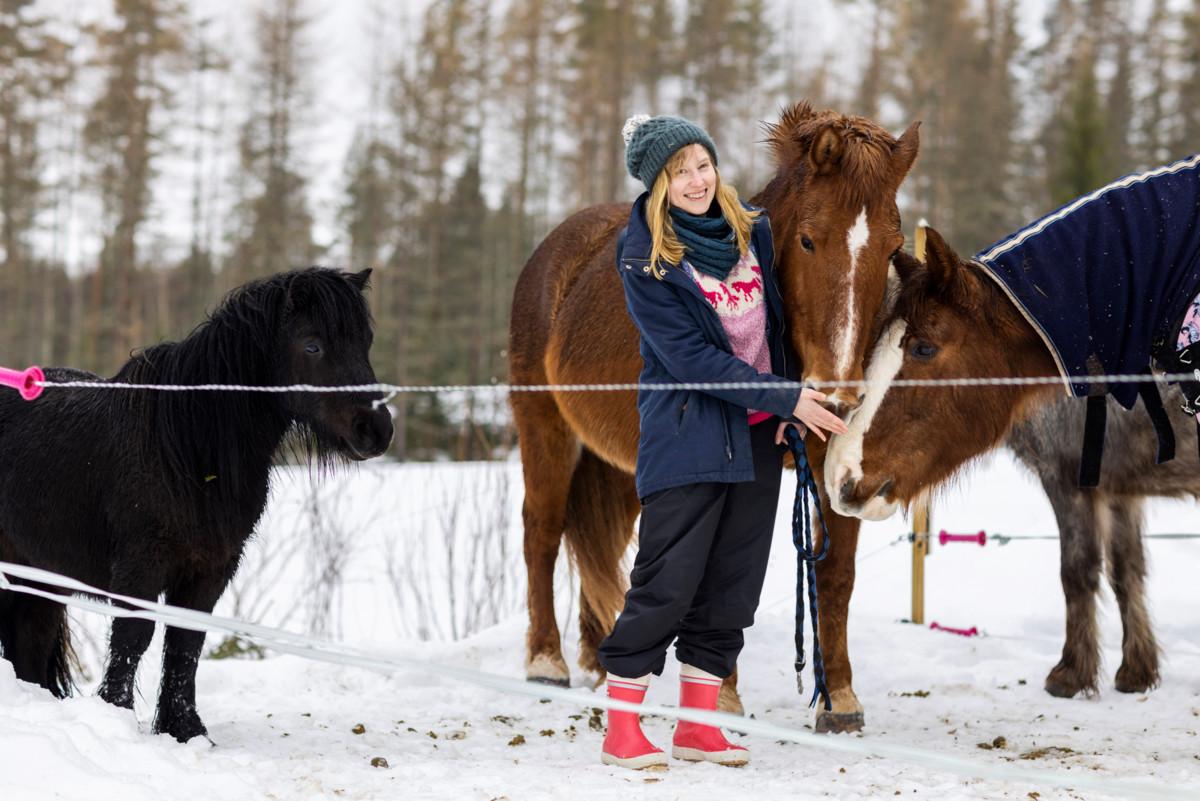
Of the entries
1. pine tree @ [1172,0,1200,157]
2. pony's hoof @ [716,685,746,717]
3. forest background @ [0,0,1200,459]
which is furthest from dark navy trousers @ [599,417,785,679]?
pine tree @ [1172,0,1200,157]

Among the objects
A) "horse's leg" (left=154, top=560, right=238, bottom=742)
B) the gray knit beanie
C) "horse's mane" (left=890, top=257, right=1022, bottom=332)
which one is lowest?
"horse's leg" (left=154, top=560, right=238, bottom=742)

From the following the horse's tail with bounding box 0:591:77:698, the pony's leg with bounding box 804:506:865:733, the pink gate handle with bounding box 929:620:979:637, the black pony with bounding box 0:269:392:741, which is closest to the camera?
the black pony with bounding box 0:269:392:741

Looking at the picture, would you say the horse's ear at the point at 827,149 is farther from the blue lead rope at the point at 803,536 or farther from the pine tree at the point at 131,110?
the pine tree at the point at 131,110

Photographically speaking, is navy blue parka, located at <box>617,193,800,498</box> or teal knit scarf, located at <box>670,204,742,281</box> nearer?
navy blue parka, located at <box>617,193,800,498</box>

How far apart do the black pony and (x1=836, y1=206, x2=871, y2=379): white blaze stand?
1.46 m

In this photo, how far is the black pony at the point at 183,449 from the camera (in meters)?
3.24

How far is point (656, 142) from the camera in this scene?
3.22m

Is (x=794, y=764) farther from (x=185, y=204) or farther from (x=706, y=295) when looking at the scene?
(x=185, y=204)

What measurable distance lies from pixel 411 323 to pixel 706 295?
1769cm

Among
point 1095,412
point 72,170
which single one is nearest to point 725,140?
point 72,170

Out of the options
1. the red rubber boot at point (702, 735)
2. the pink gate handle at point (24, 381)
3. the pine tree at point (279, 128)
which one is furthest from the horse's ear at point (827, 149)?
the pine tree at point (279, 128)

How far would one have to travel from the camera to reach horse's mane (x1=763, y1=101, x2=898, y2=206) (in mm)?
3254

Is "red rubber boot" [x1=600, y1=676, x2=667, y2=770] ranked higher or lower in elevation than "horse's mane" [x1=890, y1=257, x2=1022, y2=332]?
lower

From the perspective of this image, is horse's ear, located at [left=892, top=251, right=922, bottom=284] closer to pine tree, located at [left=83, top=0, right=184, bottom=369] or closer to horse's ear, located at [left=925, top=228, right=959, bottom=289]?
horse's ear, located at [left=925, top=228, right=959, bottom=289]
